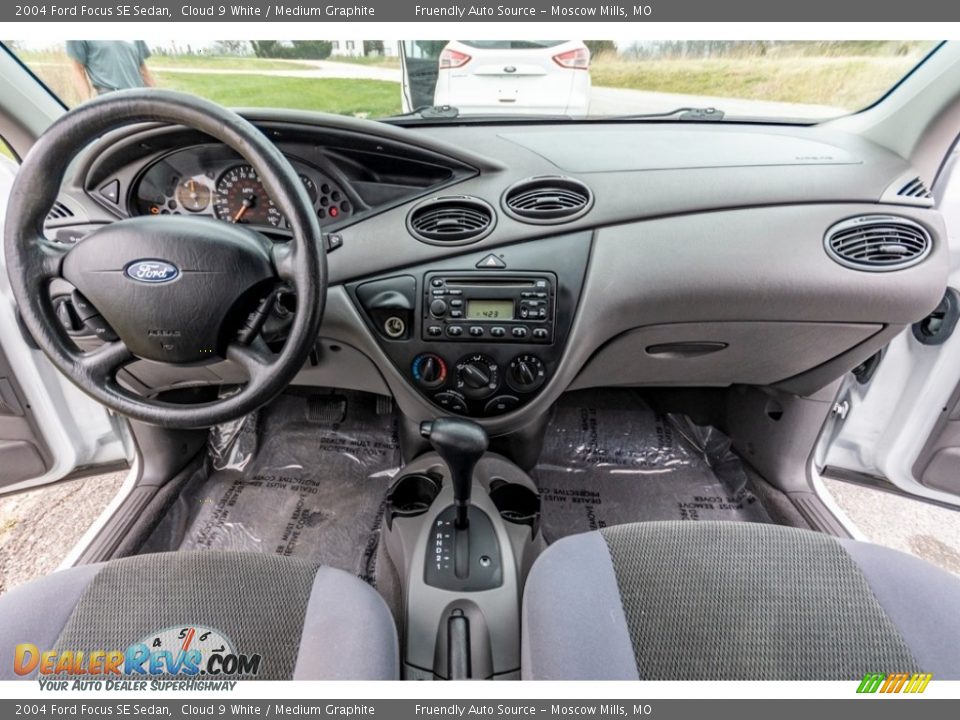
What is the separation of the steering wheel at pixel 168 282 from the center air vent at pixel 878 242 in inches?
42.5

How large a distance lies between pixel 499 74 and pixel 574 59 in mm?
223

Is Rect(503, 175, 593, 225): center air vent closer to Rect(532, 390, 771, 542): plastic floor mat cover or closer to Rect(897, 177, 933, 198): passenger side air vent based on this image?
Rect(897, 177, 933, 198): passenger side air vent

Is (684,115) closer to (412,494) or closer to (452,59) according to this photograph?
(452,59)

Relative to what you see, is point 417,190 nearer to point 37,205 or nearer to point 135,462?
point 37,205

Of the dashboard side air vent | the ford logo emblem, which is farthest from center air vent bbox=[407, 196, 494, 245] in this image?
the dashboard side air vent

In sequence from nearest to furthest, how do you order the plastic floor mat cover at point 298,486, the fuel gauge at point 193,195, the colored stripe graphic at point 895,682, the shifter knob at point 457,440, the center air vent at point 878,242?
the colored stripe graphic at point 895,682 < the shifter knob at point 457,440 < the center air vent at point 878,242 < the fuel gauge at point 193,195 < the plastic floor mat cover at point 298,486

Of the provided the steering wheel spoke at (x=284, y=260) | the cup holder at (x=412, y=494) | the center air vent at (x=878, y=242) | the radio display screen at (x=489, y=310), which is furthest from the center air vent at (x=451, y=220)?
the center air vent at (x=878, y=242)

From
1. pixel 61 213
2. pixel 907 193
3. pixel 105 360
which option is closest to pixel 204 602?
pixel 105 360

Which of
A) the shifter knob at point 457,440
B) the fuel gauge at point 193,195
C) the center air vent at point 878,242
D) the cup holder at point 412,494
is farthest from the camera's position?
the cup holder at point 412,494

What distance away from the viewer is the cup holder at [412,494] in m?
1.34

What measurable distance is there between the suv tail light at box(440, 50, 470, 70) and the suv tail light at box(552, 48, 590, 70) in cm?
26

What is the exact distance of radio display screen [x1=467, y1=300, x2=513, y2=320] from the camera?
3.76 feet

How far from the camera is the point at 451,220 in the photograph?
115 cm

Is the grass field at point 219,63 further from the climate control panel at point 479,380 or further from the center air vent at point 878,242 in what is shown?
the center air vent at point 878,242
